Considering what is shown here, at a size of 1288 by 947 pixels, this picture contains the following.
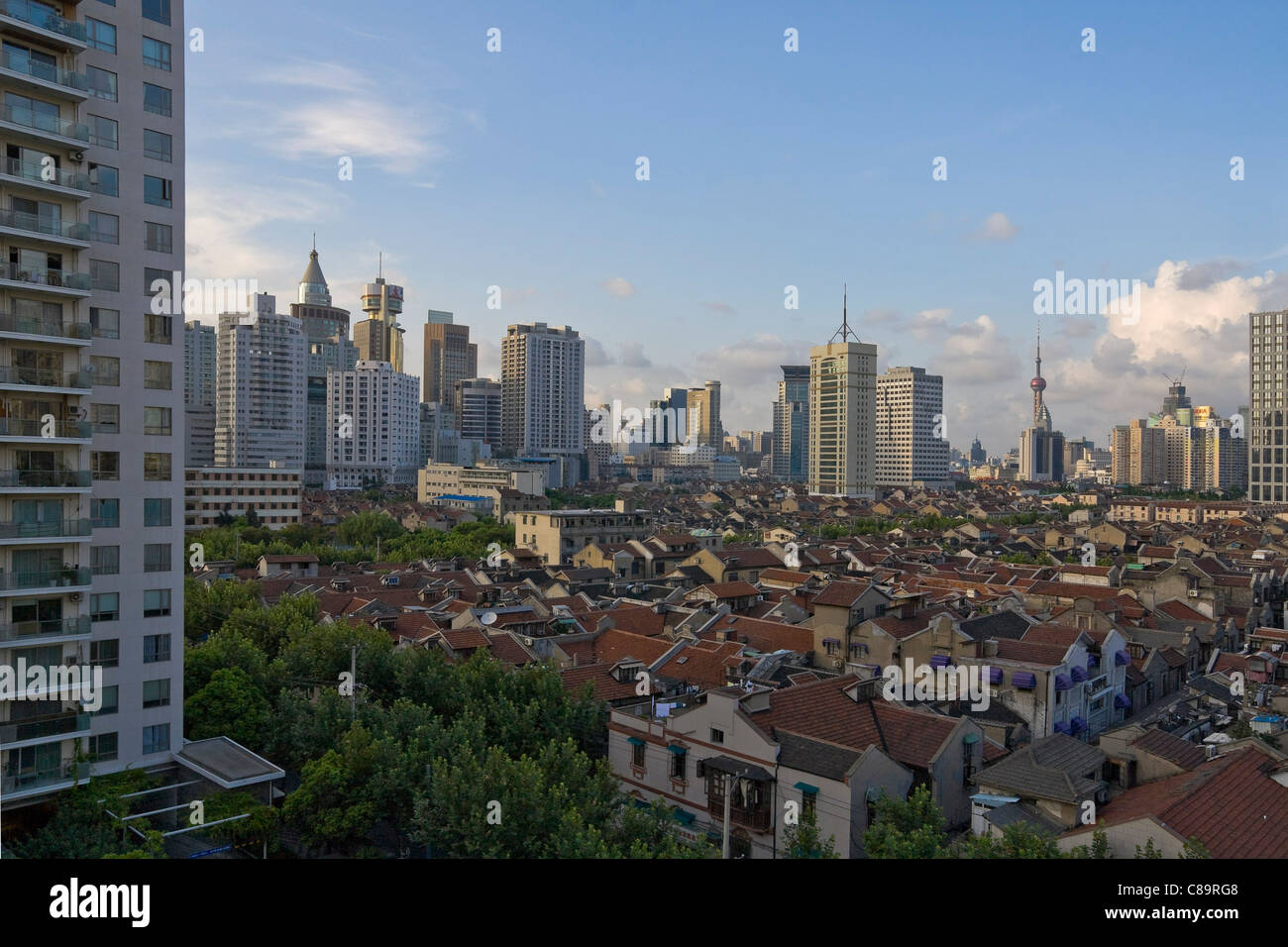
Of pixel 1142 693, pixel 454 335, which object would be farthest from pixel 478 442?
pixel 1142 693

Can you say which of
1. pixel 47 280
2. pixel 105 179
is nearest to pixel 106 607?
pixel 47 280

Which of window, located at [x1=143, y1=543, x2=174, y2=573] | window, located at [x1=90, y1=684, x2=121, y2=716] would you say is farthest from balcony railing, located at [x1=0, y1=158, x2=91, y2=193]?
window, located at [x1=90, y1=684, x2=121, y2=716]

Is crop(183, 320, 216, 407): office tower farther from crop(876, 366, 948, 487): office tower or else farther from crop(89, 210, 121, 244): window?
crop(89, 210, 121, 244): window

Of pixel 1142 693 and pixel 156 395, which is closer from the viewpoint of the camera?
pixel 156 395

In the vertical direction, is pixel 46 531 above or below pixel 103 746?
above

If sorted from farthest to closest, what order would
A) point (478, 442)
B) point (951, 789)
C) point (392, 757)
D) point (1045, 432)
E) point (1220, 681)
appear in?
1. point (1045, 432)
2. point (478, 442)
3. point (1220, 681)
4. point (951, 789)
5. point (392, 757)

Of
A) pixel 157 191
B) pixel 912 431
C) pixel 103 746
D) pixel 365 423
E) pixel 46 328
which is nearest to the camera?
pixel 46 328

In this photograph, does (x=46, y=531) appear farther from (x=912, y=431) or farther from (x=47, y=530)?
(x=912, y=431)
